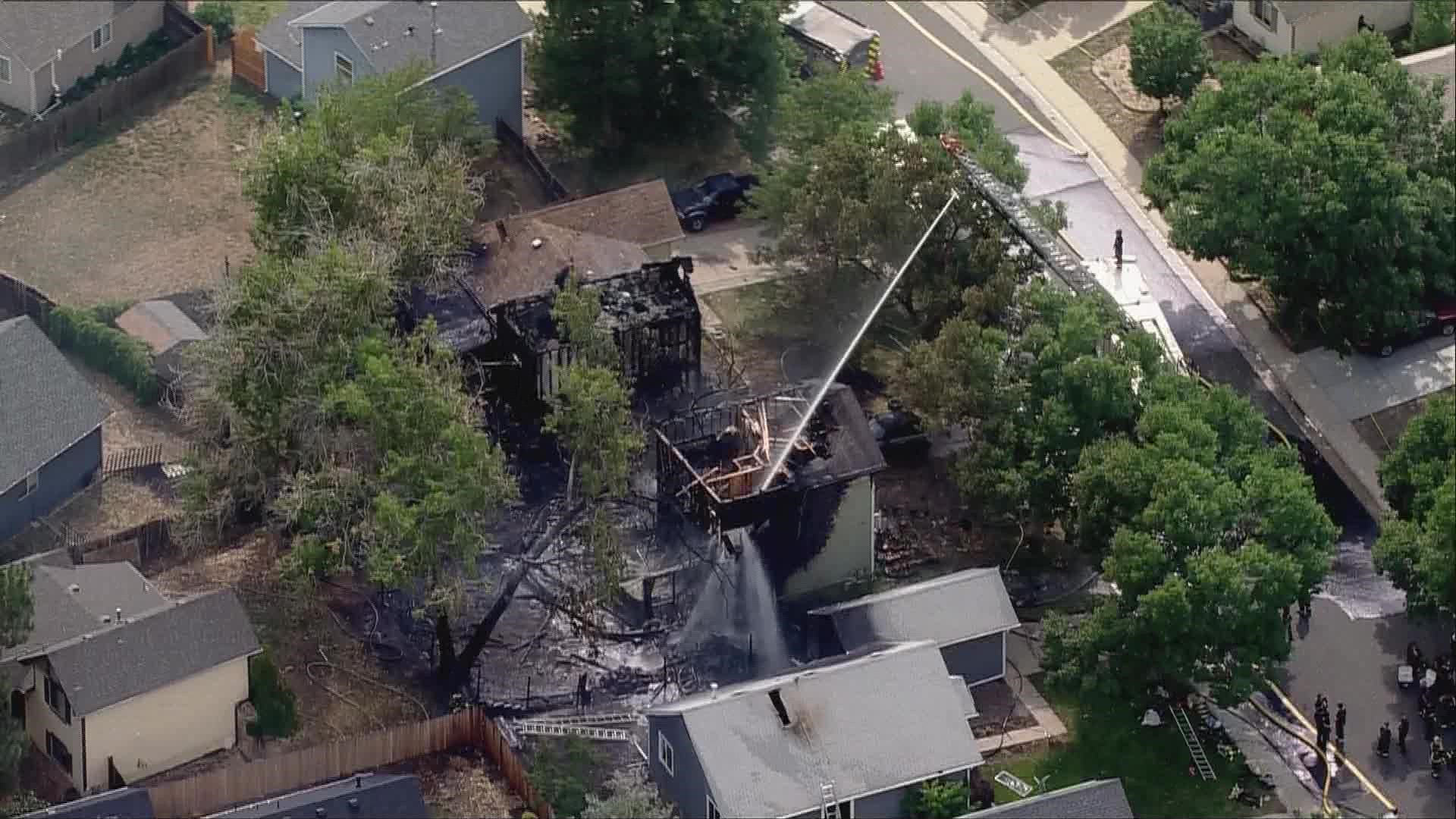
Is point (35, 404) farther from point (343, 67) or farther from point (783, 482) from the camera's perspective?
point (783, 482)

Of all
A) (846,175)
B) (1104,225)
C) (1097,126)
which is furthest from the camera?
(1097,126)

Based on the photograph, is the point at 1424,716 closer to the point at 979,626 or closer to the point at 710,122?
the point at 979,626

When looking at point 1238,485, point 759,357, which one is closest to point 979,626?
point 1238,485

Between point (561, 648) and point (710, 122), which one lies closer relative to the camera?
point (561, 648)

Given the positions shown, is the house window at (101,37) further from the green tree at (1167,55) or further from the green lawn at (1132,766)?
the green lawn at (1132,766)

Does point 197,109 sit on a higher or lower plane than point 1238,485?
lower

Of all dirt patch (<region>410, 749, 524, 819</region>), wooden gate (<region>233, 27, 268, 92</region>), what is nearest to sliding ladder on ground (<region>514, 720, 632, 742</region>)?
dirt patch (<region>410, 749, 524, 819</region>)
